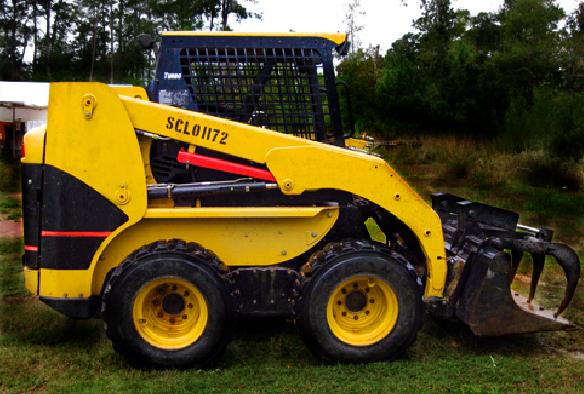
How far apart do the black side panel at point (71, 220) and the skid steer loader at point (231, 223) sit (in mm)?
11

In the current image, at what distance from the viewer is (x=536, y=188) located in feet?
48.1

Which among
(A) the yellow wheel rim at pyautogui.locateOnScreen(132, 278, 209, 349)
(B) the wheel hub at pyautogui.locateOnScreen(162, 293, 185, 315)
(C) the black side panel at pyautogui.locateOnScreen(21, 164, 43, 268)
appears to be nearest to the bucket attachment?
(A) the yellow wheel rim at pyautogui.locateOnScreen(132, 278, 209, 349)

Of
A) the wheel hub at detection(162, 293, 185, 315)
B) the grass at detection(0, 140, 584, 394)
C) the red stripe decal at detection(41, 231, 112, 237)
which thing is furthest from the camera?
the wheel hub at detection(162, 293, 185, 315)

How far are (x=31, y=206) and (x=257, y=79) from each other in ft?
7.23

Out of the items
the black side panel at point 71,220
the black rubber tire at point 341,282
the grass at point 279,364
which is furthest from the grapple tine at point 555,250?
the black side panel at point 71,220

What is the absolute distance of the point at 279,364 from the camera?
15.4 ft

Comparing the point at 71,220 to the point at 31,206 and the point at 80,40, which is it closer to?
the point at 31,206

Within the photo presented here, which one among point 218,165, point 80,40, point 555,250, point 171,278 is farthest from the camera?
point 80,40

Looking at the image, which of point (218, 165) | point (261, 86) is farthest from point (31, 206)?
point (261, 86)

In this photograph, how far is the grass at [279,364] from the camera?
423 centimetres

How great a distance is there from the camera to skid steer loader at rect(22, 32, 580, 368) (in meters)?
4.48

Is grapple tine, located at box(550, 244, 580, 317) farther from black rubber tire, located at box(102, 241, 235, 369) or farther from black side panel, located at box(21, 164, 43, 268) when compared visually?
black side panel, located at box(21, 164, 43, 268)

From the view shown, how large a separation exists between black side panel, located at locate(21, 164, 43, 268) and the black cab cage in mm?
1215

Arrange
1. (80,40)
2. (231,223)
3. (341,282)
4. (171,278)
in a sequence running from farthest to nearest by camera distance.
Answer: (80,40)
(231,223)
(341,282)
(171,278)
